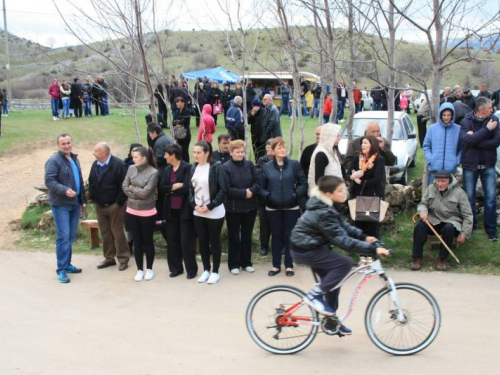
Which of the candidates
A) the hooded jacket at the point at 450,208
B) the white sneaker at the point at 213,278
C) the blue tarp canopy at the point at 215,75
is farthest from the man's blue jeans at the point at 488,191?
the blue tarp canopy at the point at 215,75

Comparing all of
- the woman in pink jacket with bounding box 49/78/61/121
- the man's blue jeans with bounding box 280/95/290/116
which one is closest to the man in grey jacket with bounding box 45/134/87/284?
the woman in pink jacket with bounding box 49/78/61/121

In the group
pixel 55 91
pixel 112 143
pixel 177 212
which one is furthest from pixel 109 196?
pixel 55 91

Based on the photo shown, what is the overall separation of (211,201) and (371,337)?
2898 mm

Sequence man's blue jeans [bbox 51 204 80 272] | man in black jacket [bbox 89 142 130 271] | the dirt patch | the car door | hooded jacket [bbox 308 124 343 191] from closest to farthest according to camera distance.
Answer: hooded jacket [bbox 308 124 343 191] → man's blue jeans [bbox 51 204 80 272] → man in black jacket [bbox 89 142 130 271] → the dirt patch → the car door

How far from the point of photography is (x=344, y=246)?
506 cm

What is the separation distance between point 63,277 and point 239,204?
2634 mm

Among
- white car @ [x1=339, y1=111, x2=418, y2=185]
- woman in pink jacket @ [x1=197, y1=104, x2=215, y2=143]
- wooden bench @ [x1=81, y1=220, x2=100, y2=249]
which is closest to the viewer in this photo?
wooden bench @ [x1=81, y1=220, x2=100, y2=249]

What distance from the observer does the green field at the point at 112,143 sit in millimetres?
7805

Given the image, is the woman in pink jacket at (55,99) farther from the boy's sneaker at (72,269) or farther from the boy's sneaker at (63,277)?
the boy's sneaker at (63,277)

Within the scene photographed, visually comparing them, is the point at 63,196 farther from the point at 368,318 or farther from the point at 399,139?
the point at 399,139

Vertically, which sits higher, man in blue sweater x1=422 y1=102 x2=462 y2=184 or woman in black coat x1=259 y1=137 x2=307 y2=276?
man in blue sweater x1=422 y1=102 x2=462 y2=184

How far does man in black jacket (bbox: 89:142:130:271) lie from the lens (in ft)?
25.8

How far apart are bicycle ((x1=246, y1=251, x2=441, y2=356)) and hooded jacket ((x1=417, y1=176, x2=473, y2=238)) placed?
8.57 feet

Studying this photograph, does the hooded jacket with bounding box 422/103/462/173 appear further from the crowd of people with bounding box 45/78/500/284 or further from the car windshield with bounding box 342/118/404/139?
the car windshield with bounding box 342/118/404/139
